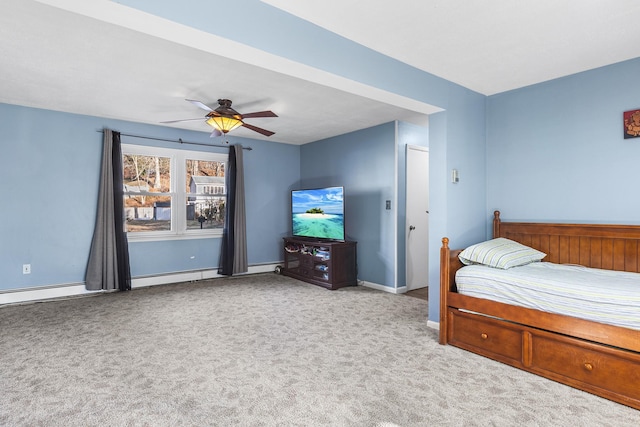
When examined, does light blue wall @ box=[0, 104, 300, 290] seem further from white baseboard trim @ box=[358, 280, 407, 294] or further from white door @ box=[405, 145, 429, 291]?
white door @ box=[405, 145, 429, 291]

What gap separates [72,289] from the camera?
4559 millimetres

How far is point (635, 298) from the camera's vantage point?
2006mm

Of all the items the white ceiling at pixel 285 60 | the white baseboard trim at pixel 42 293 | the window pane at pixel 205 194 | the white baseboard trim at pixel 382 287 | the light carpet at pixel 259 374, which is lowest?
the light carpet at pixel 259 374

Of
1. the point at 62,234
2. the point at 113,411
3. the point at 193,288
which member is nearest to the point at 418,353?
the point at 113,411

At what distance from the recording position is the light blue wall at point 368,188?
192 inches

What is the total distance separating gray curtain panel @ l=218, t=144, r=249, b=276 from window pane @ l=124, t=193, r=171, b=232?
35.6 inches

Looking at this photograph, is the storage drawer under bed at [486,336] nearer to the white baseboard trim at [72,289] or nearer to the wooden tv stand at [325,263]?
the wooden tv stand at [325,263]

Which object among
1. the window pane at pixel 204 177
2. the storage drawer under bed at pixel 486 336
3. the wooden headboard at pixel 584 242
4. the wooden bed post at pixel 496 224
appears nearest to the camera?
the storage drawer under bed at pixel 486 336

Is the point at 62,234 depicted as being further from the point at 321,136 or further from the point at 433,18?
the point at 433,18

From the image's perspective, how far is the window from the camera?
512cm

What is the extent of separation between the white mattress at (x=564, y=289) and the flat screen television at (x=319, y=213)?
8.04 ft

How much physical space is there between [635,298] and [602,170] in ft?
4.49

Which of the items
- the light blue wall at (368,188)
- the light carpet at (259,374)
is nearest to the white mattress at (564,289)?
the light carpet at (259,374)

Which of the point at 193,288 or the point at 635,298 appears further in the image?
the point at 193,288
